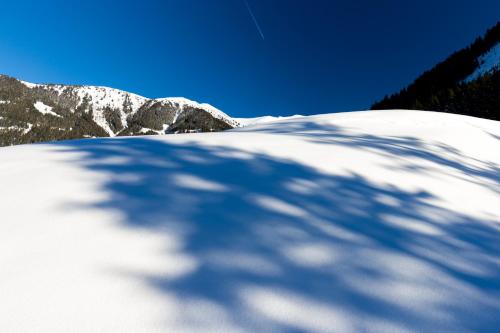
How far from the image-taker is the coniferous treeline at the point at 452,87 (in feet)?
115

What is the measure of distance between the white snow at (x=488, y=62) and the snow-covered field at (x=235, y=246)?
236 ft

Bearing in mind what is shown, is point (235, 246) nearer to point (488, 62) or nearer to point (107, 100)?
point (488, 62)

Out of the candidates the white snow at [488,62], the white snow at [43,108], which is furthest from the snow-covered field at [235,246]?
the white snow at [43,108]

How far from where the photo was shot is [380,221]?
1408 millimetres

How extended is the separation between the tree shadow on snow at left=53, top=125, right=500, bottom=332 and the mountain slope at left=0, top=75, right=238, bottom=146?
498 ft

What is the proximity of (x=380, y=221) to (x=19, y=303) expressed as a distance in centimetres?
150

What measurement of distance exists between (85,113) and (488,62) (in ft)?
619

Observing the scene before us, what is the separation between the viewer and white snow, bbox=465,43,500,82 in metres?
55.8

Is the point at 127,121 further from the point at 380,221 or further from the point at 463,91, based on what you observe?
the point at 380,221

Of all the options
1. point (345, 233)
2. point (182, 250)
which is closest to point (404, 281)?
point (345, 233)

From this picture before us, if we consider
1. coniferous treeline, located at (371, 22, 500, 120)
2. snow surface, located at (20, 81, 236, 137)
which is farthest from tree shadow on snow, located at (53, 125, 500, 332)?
snow surface, located at (20, 81, 236, 137)

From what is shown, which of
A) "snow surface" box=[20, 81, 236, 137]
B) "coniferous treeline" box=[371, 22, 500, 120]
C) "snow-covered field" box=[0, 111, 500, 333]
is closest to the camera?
"snow-covered field" box=[0, 111, 500, 333]

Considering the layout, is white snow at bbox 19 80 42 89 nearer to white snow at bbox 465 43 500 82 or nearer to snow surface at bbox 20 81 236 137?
snow surface at bbox 20 81 236 137

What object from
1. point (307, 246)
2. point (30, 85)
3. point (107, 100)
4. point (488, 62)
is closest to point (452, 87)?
point (488, 62)
